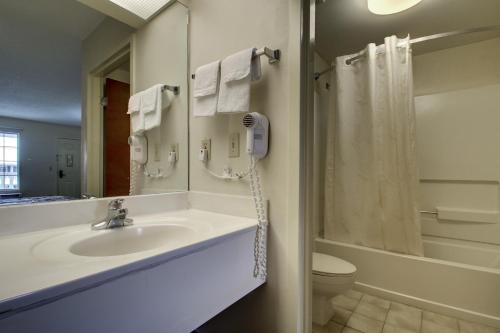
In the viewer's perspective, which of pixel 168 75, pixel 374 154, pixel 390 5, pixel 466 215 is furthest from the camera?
pixel 466 215

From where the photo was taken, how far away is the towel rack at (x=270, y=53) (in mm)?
932

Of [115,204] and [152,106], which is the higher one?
[152,106]

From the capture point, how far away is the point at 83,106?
3.29 ft

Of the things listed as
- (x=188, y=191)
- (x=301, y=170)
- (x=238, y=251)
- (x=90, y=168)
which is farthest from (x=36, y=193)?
(x=301, y=170)

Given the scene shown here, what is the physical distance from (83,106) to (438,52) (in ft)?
9.78

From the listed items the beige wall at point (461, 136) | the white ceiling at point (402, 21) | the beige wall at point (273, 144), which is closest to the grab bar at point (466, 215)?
the beige wall at point (461, 136)

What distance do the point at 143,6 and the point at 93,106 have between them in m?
0.61

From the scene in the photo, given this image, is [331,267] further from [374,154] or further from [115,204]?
[115,204]

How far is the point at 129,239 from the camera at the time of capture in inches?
37.0

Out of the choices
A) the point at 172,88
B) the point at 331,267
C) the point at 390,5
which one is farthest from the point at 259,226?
the point at 390,5

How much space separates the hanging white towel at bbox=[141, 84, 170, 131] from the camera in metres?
1.22

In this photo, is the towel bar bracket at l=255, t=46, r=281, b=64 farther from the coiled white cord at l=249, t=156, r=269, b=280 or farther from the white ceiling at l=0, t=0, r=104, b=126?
the white ceiling at l=0, t=0, r=104, b=126

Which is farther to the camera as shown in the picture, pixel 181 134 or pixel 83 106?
pixel 181 134

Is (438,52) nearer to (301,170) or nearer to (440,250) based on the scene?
(440,250)
